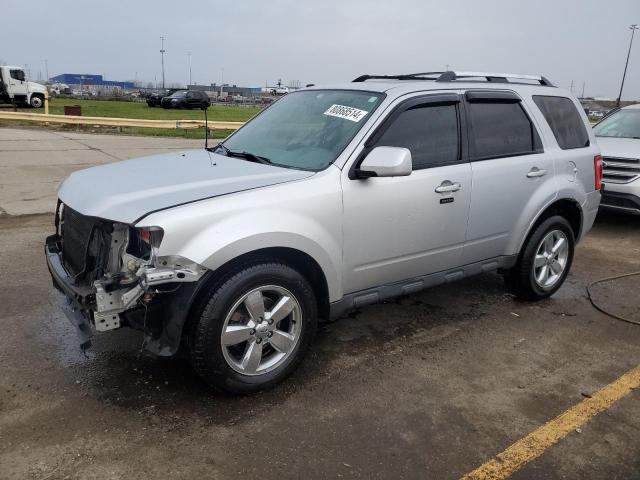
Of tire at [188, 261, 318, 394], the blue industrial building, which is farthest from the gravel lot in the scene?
the blue industrial building

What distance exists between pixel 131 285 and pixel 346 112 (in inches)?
73.6

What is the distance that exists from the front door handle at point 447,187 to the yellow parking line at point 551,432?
5.25 ft

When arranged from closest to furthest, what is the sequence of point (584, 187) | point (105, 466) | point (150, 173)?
point (105, 466) → point (150, 173) → point (584, 187)

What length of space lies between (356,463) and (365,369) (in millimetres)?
981

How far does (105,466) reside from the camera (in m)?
2.62

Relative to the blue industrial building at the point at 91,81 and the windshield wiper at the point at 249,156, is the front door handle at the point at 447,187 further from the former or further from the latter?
the blue industrial building at the point at 91,81

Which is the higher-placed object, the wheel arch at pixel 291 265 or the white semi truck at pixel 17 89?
the white semi truck at pixel 17 89

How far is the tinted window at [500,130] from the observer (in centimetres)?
422

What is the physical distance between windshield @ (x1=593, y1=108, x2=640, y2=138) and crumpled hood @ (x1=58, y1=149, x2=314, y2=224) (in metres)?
7.19

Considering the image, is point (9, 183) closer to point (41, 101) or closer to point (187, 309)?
point (187, 309)

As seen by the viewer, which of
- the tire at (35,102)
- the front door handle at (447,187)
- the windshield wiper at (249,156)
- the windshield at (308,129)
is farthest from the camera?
the tire at (35,102)

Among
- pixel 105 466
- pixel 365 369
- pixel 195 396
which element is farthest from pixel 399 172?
pixel 105 466

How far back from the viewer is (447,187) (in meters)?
3.90

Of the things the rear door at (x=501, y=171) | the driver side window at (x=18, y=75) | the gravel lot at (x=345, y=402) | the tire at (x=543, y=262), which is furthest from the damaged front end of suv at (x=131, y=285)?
the driver side window at (x=18, y=75)
